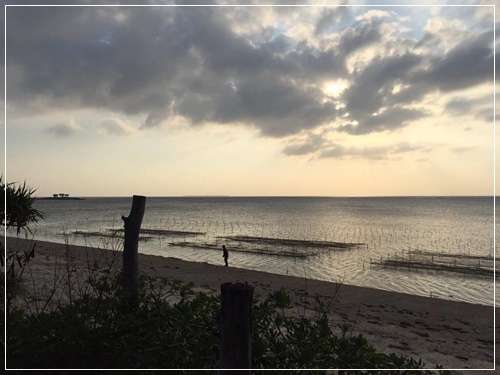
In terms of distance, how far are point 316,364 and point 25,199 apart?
4184 mm

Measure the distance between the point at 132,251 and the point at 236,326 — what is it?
3.73m

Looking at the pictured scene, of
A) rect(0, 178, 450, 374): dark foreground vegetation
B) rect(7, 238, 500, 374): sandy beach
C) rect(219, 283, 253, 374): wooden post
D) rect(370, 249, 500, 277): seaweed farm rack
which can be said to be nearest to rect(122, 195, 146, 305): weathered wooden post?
rect(0, 178, 450, 374): dark foreground vegetation

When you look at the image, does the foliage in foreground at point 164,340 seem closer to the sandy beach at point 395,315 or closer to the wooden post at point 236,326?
the wooden post at point 236,326

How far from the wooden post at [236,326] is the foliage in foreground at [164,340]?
0.50 metres

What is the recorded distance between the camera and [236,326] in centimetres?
279

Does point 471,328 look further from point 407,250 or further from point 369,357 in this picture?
point 407,250

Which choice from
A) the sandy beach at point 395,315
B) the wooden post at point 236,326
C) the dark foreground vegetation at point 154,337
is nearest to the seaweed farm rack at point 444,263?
the sandy beach at point 395,315

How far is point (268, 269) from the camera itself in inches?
985

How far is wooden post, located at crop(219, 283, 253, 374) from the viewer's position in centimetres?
278

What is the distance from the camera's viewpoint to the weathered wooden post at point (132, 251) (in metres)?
5.80

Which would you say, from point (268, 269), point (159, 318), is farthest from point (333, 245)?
point (159, 318)

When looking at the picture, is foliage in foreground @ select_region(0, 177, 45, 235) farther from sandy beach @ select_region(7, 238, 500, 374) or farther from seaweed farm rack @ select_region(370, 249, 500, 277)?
seaweed farm rack @ select_region(370, 249, 500, 277)

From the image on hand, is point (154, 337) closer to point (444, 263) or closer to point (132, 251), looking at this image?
point (132, 251)

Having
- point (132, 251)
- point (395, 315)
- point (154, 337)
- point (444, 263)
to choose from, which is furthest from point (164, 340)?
point (444, 263)
